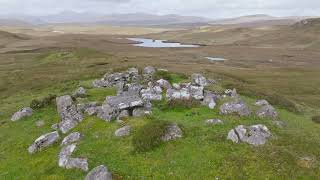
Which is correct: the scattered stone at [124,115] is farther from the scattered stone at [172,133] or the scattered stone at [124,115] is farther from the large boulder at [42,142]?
the scattered stone at [172,133]

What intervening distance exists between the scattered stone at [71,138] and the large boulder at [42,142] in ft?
3.48

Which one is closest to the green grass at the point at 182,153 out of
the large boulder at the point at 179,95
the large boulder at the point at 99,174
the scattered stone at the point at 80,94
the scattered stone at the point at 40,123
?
the large boulder at the point at 99,174

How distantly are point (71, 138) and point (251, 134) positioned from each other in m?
12.7

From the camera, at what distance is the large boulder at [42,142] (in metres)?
31.9

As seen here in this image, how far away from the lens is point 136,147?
→ 95.6ft

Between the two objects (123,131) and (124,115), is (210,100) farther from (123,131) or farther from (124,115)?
(123,131)

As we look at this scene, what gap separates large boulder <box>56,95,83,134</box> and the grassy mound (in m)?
6.98

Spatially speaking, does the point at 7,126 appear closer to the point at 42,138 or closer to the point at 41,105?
the point at 41,105

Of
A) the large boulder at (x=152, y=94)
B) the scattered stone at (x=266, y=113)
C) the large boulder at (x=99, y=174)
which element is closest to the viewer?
the large boulder at (x=99, y=174)

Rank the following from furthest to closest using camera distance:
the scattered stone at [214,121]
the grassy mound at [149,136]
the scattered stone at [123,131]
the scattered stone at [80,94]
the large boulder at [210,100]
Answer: the scattered stone at [80,94] → the large boulder at [210,100] → the scattered stone at [214,121] → the scattered stone at [123,131] → the grassy mound at [149,136]

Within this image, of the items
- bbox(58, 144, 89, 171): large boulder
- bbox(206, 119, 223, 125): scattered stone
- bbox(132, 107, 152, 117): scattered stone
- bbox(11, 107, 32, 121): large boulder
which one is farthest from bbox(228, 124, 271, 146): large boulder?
bbox(11, 107, 32, 121): large boulder

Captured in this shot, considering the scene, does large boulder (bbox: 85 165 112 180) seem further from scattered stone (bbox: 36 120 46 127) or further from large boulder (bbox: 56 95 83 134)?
scattered stone (bbox: 36 120 46 127)

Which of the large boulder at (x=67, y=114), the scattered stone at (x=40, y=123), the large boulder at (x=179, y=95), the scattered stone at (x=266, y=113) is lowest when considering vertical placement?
the scattered stone at (x=40, y=123)

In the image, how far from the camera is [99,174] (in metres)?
25.8
